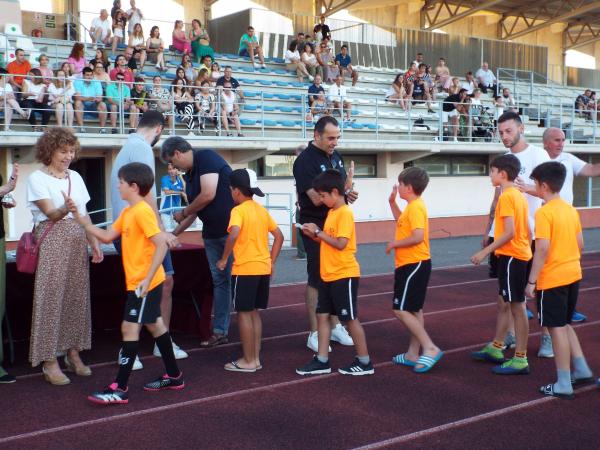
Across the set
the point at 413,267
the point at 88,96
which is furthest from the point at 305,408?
the point at 88,96

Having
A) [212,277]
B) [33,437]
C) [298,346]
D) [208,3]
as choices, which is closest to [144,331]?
[212,277]

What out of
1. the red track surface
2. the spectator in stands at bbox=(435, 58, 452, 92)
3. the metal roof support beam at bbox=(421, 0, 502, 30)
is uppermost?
the metal roof support beam at bbox=(421, 0, 502, 30)

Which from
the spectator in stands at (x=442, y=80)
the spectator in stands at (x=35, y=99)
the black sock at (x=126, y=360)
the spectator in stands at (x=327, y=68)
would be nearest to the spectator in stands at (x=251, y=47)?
the spectator in stands at (x=327, y=68)

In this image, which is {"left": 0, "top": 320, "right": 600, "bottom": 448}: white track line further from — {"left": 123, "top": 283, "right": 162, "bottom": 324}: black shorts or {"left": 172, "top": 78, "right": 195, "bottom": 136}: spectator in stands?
{"left": 172, "top": 78, "right": 195, "bottom": 136}: spectator in stands

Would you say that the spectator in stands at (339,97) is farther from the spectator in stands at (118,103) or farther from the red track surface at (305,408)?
the red track surface at (305,408)

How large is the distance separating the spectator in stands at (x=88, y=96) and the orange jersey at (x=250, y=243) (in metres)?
9.46

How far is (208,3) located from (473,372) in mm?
22120

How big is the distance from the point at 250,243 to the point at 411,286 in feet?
4.46

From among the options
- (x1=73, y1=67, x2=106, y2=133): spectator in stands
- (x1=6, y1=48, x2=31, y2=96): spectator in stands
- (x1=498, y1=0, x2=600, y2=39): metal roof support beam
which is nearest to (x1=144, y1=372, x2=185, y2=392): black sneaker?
(x1=73, y1=67, x2=106, y2=133): spectator in stands

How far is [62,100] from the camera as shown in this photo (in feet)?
47.2

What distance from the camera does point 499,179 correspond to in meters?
6.13

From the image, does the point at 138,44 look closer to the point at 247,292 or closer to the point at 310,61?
the point at 310,61

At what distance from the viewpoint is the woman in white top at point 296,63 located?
21281mm

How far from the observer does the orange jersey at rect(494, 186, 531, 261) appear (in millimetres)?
6023
